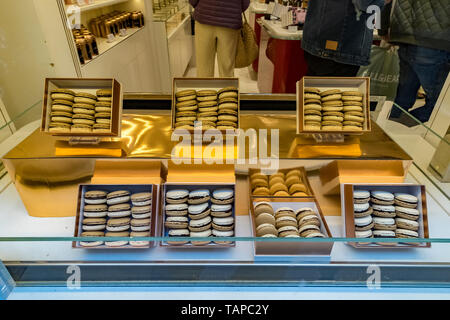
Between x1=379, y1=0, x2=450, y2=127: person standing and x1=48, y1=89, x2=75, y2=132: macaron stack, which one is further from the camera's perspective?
x1=379, y1=0, x2=450, y2=127: person standing

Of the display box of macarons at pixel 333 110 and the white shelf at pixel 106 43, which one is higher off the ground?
the display box of macarons at pixel 333 110

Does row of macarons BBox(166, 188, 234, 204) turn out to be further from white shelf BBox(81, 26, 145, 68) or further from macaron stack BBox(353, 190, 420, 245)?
white shelf BBox(81, 26, 145, 68)

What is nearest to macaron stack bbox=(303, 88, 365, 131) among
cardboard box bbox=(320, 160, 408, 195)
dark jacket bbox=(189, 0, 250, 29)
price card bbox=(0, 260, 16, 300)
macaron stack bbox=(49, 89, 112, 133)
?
cardboard box bbox=(320, 160, 408, 195)

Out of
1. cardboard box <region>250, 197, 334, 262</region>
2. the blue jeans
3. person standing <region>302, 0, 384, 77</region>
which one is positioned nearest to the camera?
cardboard box <region>250, 197, 334, 262</region>

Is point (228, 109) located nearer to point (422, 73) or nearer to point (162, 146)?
point (162, 146)

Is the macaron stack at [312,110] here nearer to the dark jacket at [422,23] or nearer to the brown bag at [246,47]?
the brown bag at [246,47]

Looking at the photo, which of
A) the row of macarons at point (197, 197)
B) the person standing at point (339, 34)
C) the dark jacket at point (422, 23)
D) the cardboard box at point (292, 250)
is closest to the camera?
the cardboard box at point (292, 250)

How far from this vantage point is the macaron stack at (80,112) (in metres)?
0.98

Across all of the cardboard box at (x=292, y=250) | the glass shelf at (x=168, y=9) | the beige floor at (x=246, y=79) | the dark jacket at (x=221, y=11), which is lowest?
the beige floor at (x=246, y=79)

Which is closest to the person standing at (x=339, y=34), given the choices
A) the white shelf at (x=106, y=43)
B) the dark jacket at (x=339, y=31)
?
the dark jacket at (x=339, y=31)

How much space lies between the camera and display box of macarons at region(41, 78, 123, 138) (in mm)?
981

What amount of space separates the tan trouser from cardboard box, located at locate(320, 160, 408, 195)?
6.81 feet

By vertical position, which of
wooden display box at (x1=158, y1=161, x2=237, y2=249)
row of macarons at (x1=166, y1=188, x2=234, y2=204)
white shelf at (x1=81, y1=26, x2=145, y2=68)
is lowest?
white shelf at (x1=81, y1=26, x2=145, y2=68)

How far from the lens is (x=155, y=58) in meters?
3.89
